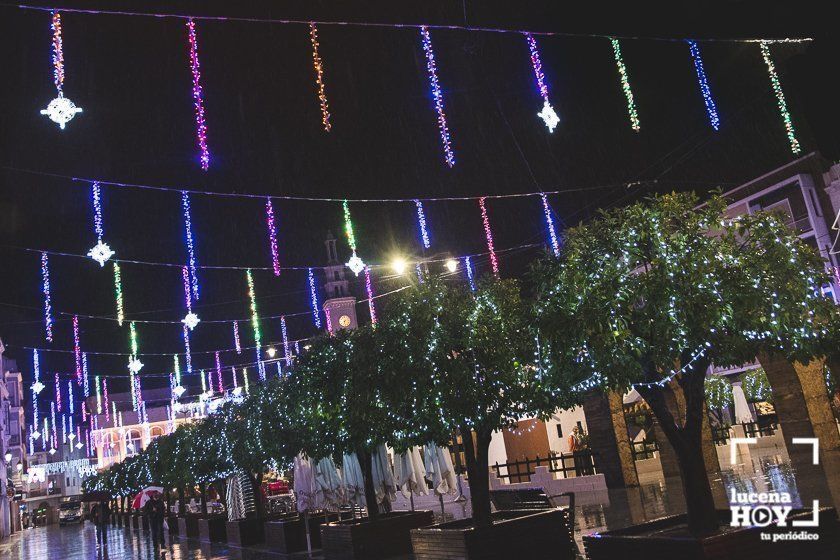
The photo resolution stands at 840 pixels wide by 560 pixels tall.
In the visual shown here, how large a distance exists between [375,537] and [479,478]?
11.9 ft

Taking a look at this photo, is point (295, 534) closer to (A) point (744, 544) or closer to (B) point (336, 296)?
(A) point (744, 544)

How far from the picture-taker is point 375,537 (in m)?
13.4

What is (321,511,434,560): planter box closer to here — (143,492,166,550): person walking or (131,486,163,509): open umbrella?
(143,492,166,550): person walking

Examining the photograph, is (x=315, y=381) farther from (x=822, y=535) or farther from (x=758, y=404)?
(x=758, y=404)

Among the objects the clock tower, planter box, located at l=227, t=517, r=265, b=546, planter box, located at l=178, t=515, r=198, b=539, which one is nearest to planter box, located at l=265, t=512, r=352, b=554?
planter box, located at l=227, t=517, r=265, b=546

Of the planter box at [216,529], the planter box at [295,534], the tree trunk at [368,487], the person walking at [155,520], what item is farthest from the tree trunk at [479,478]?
the person walking at [155,520]

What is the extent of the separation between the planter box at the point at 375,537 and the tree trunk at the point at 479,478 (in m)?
3.04

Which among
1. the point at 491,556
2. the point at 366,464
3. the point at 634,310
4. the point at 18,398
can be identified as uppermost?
the point at 18,398

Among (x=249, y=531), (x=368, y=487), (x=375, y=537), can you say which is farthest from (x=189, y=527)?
(x=375, y=537)

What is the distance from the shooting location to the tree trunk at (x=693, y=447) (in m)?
7.53

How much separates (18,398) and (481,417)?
73053 millimetres

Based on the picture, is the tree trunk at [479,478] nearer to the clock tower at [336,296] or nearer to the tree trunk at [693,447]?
the tree trunk at [693,447]

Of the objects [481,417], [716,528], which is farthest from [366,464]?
[716,528]

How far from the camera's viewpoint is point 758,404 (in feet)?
115
